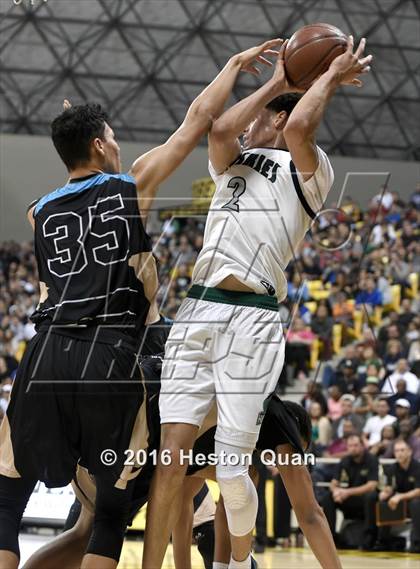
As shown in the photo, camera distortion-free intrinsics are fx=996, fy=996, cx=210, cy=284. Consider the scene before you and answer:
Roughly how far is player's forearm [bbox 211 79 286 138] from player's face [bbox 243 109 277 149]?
1.51 ft

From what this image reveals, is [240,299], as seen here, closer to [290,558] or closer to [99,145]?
[99,145]

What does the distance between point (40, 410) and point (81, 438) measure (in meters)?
0.20

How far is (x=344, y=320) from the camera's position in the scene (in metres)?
14.7

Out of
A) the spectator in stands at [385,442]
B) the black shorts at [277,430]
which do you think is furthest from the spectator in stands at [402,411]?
the black shorts at [277,430]

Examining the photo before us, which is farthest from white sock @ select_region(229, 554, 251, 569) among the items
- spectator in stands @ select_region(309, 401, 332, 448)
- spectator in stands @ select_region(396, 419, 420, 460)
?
spectator in stands @ select_region(309, 401, 332, 448)

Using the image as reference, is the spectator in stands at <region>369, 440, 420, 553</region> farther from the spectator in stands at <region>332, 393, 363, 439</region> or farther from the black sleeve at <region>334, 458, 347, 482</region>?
the spectator in stands at <region>332, 393, 363, 439</region>

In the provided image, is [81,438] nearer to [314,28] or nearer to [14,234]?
[314,28]

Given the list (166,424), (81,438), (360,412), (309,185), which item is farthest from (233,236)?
(360,412)

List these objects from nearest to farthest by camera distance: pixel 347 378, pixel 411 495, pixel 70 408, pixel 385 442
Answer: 1. pixel 70 408
2. pixel 411 495
3. pixel 385 442
4. pixel 347 378

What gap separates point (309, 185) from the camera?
15.4ft

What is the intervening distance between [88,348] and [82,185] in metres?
0.68

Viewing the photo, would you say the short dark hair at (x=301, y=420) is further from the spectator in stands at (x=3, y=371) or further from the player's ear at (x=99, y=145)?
the spectator in stands at (x=3, y=371)

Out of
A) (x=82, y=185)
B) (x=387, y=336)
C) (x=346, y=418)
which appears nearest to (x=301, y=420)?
(x=82, y=185)

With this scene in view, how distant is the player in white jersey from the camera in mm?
4398
